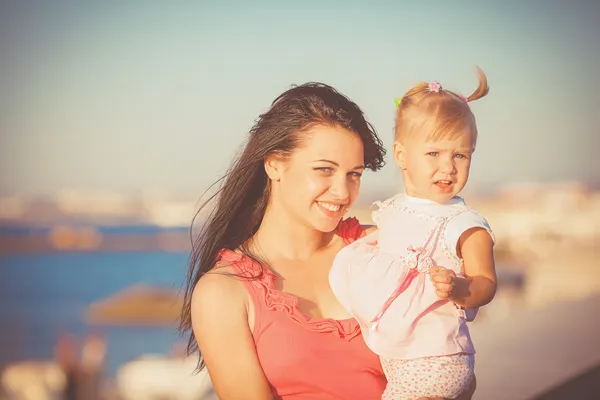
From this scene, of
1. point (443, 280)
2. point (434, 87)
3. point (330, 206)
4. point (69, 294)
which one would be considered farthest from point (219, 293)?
point (69, 294)

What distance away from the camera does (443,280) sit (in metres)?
1.90

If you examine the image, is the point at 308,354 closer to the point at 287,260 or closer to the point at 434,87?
the point at 287,260

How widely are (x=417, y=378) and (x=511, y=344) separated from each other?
1533 mm

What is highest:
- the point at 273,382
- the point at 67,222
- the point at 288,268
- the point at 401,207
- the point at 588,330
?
the point at 401,207

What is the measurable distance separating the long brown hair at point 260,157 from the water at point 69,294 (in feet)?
55.3

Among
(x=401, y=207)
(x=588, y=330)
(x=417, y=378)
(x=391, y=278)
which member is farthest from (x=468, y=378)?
(x=588, y=330)

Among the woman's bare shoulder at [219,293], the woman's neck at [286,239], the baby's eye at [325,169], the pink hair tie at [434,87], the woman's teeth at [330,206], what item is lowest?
the woman's bare shoulder at [219,293]

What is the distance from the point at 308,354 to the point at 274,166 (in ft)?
1.92

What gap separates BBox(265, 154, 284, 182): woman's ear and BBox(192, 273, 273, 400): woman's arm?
1.32 feet

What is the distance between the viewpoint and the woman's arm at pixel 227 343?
218 centimetres

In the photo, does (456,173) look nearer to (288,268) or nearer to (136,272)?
(288,268)

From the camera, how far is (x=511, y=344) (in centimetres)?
349

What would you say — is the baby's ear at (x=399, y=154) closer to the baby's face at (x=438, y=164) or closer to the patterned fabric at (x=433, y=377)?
the baby's face at (x=438, y=164)

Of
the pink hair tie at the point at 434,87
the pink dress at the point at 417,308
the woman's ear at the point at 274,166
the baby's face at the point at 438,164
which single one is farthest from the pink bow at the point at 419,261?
the woman's ear at the point at 274,166
